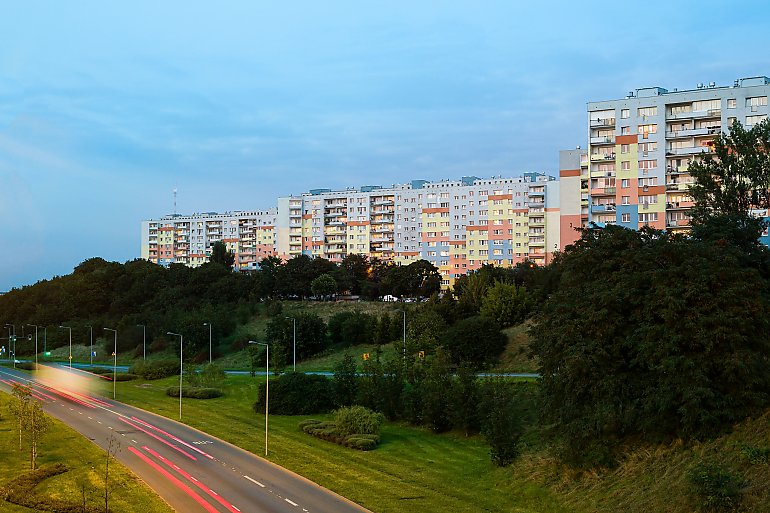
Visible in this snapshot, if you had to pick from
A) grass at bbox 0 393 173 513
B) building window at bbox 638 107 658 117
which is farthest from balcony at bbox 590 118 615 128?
grass at bbox 0 393 173 513

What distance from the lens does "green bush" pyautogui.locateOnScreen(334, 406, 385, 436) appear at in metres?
51.4

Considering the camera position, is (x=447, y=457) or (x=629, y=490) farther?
(x=447, y=457)

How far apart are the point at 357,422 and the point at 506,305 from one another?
4231 cm

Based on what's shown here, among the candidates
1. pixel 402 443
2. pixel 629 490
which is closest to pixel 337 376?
pixel 402 443

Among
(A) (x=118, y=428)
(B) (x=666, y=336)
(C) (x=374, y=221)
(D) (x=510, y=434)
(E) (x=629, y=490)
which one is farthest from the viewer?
(C) (x=374, y=221)

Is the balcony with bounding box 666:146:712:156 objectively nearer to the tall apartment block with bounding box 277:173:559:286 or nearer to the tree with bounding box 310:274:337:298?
the tall apartment block with bounding box 277:173:559:286

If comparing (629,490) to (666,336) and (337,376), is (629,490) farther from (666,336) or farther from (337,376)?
(337,376)

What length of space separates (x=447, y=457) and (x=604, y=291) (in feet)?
46.2

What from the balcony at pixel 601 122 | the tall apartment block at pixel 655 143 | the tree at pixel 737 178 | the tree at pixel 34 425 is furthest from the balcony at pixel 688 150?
the tree at pixel 34 425

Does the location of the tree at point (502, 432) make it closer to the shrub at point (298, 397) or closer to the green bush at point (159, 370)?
the shrub at point (298, 397)

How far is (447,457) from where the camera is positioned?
46406mm

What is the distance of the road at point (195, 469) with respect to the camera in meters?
34.6

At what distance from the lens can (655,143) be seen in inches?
3895

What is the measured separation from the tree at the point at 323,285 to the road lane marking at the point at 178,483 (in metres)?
91.2
